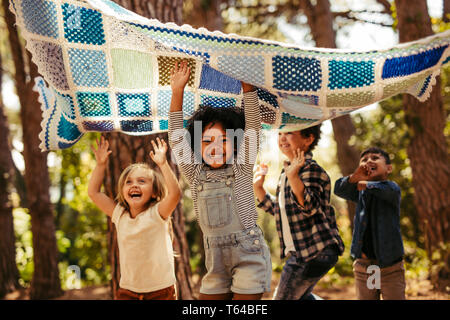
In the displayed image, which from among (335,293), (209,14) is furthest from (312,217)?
(209,14)

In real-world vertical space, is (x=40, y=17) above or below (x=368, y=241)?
above

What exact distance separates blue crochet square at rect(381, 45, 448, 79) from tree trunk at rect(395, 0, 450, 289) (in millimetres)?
2558

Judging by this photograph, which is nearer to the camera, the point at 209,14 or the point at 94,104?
the point at 94,104

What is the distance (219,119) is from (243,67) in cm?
31

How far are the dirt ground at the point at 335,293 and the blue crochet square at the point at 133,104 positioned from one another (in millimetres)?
2361

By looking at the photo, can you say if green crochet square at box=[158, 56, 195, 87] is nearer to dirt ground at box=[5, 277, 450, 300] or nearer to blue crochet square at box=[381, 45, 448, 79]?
blue crochet square at box=[381, 45, 448, 79]

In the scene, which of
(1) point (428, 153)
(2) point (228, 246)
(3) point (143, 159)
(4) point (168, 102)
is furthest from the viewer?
(1) point (428, 153)

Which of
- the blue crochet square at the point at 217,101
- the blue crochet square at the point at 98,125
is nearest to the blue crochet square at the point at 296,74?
the blue crochet square at the point at 217,101

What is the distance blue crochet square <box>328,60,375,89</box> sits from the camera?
7.24ft

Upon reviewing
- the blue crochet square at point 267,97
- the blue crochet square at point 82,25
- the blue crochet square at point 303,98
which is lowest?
the blue crochet square at point 303,98

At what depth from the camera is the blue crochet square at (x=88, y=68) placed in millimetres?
2295

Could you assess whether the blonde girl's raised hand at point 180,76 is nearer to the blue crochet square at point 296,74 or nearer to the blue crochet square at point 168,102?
the blue crochet square at point 168,102

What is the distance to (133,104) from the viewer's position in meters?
2.50

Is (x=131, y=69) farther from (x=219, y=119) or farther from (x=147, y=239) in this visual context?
(x=147, y=239)
